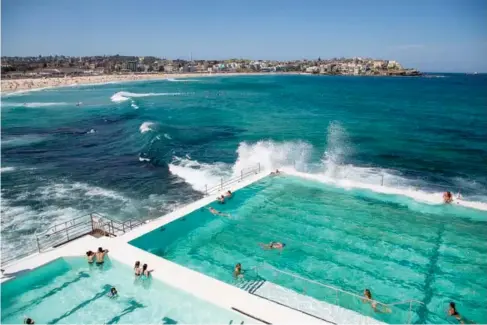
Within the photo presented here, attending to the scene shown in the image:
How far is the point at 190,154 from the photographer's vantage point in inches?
1328

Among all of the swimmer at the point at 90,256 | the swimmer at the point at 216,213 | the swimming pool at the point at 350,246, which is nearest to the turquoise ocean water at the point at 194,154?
the swimming pool at the point at 350,246

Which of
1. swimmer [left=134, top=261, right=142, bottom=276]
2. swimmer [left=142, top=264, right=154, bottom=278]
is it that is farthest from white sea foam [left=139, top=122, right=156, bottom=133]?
swimmer [left=142, top=264, right=154, bottom=278]

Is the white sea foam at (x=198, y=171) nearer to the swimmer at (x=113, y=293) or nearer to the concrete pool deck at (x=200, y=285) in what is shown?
the concrete pool deck at (x=200, y=285)

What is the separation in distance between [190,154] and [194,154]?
1.27 feet

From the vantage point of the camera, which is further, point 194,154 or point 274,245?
point 194,154

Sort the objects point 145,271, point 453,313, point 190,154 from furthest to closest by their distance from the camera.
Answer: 1. point 190,154
2. point 145,271
3. point 453,313

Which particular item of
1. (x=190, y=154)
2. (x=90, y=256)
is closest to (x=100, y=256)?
(x=90, y=256)

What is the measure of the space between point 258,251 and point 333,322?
4.92 meters

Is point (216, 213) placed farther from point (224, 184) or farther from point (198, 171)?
point (198, 171)

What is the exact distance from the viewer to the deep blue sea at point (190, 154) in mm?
21766

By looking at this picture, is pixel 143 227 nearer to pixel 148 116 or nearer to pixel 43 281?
pixel 43 281

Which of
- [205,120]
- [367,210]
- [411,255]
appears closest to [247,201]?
[367,210]

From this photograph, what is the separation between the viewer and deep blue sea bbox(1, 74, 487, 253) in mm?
21766

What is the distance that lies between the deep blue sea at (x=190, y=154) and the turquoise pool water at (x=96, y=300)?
187 inches
